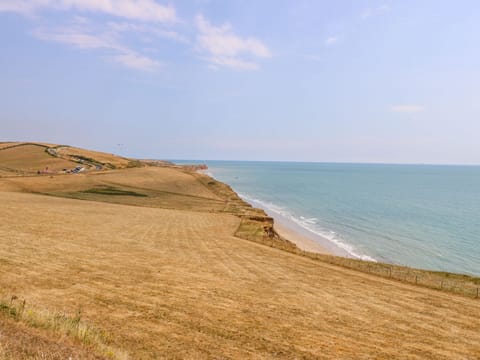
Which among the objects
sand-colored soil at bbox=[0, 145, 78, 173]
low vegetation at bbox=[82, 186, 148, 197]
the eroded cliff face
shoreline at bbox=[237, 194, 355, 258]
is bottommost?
shoreline at bbox=[237, 194, 355, 258]

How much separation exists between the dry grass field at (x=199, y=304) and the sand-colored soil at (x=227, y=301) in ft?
0.24

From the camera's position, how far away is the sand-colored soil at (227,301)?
15.7 meters

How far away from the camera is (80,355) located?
1011 cm

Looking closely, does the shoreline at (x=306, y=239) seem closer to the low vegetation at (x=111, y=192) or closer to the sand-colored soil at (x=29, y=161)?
the low vegetation at (x=111, y=192)

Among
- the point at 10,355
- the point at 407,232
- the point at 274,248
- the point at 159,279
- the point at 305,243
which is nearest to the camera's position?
the point at 10,355

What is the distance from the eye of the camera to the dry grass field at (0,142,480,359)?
45.9ft

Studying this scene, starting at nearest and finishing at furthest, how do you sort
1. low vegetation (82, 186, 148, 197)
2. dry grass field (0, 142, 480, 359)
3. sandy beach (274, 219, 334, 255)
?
dry grass field (0, 142, 480, 359), sandy beach (274, 219, 334, 255), low vegetation (82, 186, 148, 197)

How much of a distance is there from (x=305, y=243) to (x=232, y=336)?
46.2m

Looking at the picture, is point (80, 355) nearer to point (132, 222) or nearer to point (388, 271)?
point (388, 271)

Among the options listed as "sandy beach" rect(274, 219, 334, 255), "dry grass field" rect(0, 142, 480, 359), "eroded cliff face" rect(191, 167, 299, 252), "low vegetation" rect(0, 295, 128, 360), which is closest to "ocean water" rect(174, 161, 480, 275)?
"sandy beach" rect(274, 219, 334, 255)

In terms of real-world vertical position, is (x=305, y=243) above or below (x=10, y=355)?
below

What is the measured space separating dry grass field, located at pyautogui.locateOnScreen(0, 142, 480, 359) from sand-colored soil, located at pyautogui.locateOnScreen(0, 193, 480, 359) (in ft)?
0.24

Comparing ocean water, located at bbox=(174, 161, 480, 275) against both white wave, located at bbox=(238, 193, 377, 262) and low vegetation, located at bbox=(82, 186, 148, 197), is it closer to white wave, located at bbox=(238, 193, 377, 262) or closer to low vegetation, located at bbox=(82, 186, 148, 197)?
white wave, located at bbox=(238, 193, 377, 262)

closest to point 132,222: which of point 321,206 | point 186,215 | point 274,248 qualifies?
point 186,215
